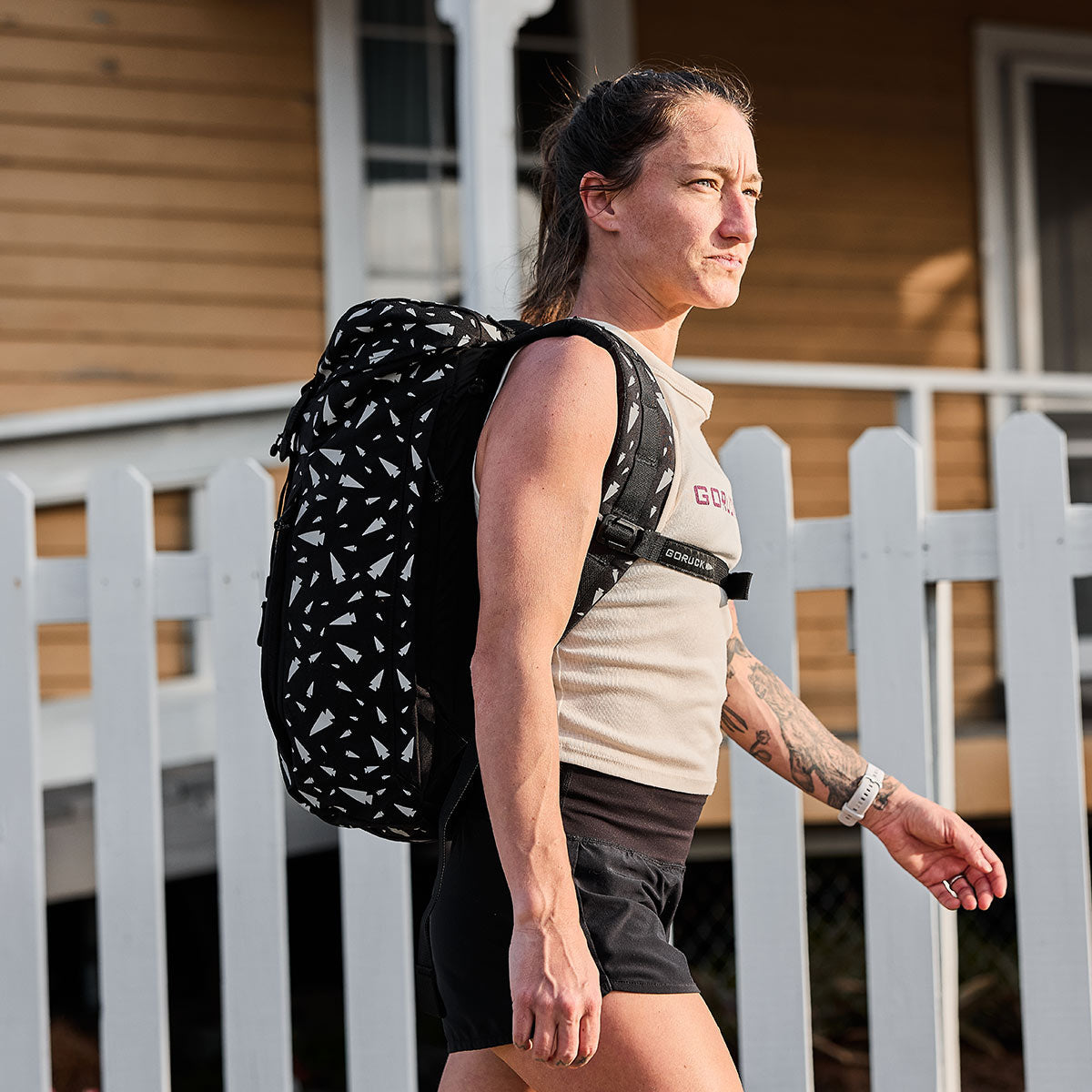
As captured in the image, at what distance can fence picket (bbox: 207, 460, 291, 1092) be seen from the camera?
2.69 meters

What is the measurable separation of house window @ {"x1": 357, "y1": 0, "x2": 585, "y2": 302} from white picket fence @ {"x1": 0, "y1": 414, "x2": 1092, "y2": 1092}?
11.6ft

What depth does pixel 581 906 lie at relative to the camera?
145cm

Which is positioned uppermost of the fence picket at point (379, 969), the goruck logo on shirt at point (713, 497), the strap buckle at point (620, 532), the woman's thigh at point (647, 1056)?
the goruck logo on shirt at point (713, 497)

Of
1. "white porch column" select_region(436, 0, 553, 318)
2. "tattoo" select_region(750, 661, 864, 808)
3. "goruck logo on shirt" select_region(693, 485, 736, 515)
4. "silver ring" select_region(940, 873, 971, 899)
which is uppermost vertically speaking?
"white porch column" select_region(436, 0, 553, 318)

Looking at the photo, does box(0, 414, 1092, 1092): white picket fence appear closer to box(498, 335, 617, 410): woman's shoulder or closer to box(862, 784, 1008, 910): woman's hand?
box(862, 784, 1008, 910): woman's hand

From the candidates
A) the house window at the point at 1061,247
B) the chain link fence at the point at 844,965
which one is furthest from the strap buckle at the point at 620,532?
the house window at the point at 1061,247

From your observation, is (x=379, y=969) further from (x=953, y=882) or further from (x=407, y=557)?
(x=407, y=557)

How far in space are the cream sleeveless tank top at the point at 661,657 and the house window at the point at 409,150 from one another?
15.3ft

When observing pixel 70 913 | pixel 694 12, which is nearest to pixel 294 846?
pixel 70 913

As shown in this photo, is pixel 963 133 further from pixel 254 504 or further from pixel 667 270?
pixel 667 270

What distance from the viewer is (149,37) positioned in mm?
5789

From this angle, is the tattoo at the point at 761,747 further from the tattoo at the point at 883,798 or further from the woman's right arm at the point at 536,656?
the woman's right arm at the point at 536,656

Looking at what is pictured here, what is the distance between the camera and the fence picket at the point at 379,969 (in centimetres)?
265

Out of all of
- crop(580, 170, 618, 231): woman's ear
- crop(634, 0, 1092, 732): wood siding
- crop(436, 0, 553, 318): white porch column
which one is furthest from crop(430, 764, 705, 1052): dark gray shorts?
crop(634, 0, 1092, 732): wood siding
